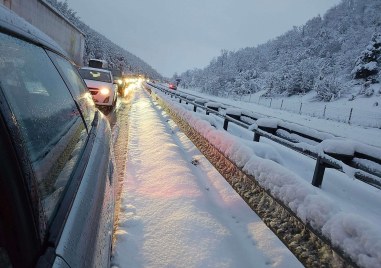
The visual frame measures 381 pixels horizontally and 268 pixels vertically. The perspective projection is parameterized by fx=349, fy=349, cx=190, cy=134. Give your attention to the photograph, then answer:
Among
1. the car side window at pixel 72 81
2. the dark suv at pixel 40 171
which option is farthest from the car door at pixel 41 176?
the car side window at pixel 72 81

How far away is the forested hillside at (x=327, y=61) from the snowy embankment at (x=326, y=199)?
35335 mm

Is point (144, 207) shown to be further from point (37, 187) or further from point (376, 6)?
point (376, 6)

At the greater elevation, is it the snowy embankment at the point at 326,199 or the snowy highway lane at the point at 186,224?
the snowy embankment at the point at 326,199

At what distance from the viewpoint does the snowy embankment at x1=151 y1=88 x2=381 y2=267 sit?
1.77 metres

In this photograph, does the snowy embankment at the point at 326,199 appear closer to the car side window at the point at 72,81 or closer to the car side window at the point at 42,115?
the car side window at the point at 42,115

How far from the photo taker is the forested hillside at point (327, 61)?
4097cm

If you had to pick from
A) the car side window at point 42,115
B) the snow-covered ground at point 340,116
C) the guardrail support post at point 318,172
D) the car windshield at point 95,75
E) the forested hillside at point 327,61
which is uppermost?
the forested hillside at point 327,61

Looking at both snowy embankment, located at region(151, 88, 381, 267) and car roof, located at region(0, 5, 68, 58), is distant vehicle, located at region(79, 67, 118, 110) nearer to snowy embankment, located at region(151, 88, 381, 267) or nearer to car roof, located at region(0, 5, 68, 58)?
snowy embankment, located at region(151, 88, 381, 267)

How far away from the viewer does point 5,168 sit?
1.00m

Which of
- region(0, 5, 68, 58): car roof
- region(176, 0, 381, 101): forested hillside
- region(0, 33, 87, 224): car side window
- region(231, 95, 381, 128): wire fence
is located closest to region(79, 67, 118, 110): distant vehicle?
region(0, 33, 87, 224): car side window

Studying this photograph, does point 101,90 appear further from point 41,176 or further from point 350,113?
point 350,113

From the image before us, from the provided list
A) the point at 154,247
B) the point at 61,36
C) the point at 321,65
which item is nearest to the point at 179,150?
the point at 154,247

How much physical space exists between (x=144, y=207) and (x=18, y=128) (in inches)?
130

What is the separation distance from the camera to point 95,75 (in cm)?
1388
